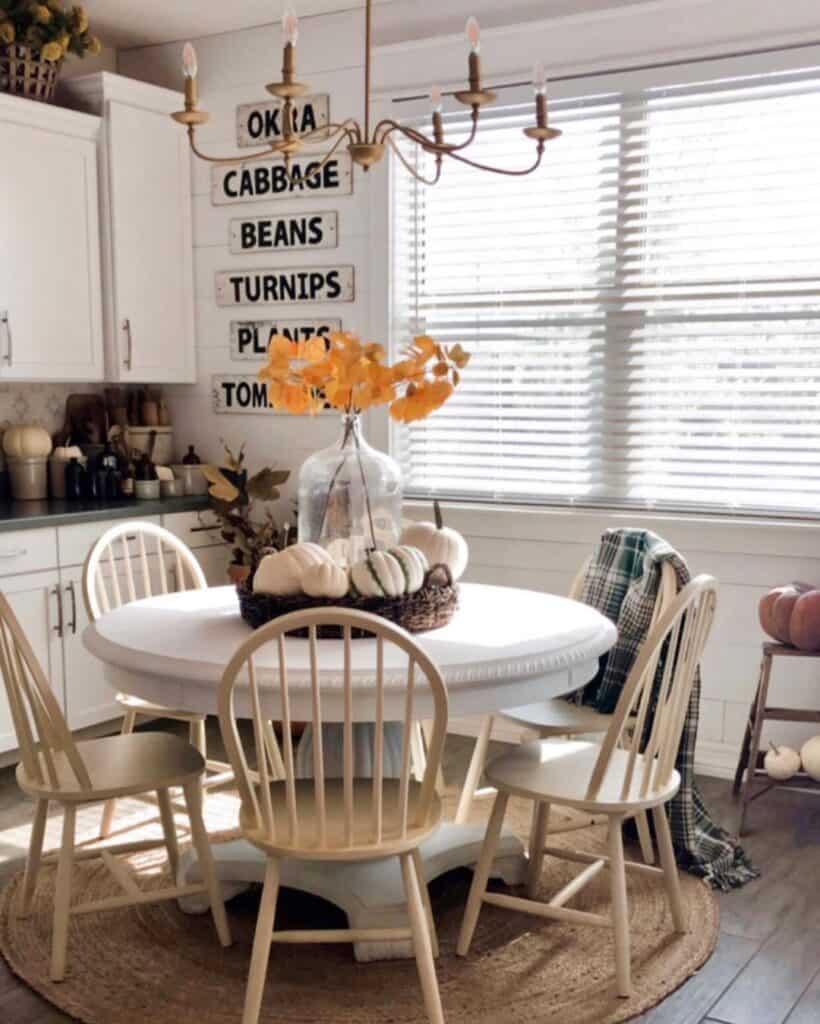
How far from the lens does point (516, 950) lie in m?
2.50

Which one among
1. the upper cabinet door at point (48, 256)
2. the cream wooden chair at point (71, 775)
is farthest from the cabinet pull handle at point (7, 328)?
the cream wooden chair at point (71, 775)

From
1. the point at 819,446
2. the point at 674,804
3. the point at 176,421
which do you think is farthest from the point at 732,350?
the point at 176,421

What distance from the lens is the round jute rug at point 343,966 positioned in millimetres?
2262

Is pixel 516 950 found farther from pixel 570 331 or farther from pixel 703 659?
pixel 570 331

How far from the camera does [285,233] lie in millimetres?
4395

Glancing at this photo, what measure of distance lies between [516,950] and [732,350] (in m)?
2.03

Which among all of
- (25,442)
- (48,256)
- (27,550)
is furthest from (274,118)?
(27,550)

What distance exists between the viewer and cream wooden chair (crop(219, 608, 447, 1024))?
194cm

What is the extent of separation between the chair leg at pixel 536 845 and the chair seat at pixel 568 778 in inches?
7.8

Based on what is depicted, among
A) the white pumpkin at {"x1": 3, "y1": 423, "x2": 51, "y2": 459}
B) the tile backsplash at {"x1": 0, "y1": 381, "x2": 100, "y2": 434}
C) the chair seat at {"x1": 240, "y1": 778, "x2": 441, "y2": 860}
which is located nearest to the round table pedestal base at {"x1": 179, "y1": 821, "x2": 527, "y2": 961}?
the chair seat at {"x1": 240, "y1": 778, "x2": 441, "y2": 860}

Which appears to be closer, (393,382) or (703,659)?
(393,382)

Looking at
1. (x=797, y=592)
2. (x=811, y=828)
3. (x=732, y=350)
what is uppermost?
(x=732, y=350)

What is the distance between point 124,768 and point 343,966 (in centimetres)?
64

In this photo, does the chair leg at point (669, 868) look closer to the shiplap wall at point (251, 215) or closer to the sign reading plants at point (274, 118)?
the shiplap wall at point (251, 215)
